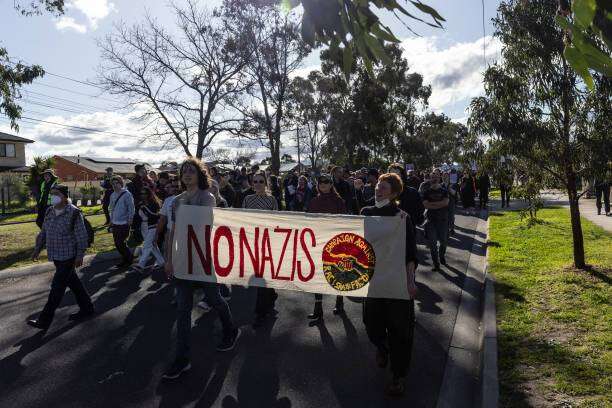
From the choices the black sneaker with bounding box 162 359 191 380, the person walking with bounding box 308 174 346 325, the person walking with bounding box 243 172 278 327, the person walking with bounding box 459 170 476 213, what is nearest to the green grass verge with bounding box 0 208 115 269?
the person walking with bounding box 243 172 278 327

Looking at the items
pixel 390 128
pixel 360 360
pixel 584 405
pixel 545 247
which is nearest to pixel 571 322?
pixel 584 405

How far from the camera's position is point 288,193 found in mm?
15898

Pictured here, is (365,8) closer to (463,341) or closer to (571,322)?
(463,341)

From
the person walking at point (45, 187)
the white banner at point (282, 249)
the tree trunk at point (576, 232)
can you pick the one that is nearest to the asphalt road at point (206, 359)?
the white banner at point (282, 249)

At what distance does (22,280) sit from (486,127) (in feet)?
27.7

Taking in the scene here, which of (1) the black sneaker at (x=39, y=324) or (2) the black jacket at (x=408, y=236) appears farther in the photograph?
(1) the black sneaker at (x=39, y=324)

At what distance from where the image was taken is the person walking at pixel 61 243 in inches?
229

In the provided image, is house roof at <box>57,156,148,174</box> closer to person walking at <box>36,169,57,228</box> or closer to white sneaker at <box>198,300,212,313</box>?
person walking at <box>36,169,57,228</box>

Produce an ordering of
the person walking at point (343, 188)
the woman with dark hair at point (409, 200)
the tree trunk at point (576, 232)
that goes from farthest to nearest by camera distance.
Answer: the person walking at point (343, 188), the tree trunk at point (576, 232), the woman with dark hair at point (409, 200)

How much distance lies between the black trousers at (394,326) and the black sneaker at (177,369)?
1.81m

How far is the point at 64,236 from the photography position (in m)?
5.86

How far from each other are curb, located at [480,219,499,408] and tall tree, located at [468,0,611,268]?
245 cm

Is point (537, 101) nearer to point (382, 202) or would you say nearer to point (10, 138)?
point (382, 202)

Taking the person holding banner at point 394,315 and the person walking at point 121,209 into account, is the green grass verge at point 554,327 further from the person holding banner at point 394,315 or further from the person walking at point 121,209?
the person walking at point 121,209
